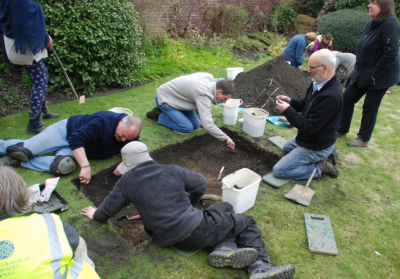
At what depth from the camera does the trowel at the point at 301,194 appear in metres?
3.55

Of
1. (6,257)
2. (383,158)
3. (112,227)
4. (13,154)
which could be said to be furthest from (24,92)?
(383,158)

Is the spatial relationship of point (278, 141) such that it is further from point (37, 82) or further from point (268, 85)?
point (37, 82)

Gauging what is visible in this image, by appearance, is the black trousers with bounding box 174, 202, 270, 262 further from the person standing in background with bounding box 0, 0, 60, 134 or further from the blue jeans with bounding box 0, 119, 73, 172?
the person standing in background with bounding box 0, 0, 60, 134

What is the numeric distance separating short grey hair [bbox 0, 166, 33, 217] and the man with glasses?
3.09 m

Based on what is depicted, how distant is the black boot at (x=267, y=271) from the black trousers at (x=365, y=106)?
336cm

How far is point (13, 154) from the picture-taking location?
3.57 meters

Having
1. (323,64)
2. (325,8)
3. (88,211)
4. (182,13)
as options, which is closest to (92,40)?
(88,211)

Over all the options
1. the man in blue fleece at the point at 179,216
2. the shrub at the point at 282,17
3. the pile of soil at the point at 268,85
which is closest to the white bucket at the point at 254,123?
the pile of soil at the point at 268,85

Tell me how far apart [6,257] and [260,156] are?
3.84 meters

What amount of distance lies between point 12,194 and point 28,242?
1.33ft

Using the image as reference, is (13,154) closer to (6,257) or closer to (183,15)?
(6,257)

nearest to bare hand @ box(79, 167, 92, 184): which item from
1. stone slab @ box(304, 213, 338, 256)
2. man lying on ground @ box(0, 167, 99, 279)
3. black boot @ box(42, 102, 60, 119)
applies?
man lying on ground @ box(0, 167, 99, 279)

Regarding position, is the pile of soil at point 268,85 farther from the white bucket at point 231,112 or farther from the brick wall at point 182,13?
the brick wall at point 182,13

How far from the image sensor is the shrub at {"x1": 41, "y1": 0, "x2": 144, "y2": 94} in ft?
17.7
